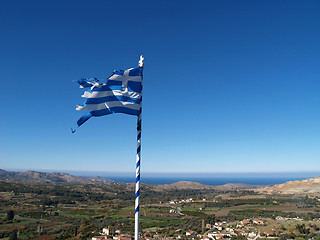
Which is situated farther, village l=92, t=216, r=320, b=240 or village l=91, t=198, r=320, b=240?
village l=91, t=198, r=320, b=240

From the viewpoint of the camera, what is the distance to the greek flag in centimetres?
659

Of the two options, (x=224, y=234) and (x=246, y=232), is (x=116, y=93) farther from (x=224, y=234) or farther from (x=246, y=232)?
(x=246, y=232)

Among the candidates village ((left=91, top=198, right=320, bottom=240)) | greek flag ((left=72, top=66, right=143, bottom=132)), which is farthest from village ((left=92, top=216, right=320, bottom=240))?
greek flag ((left=72, top=66, right=143, bottom=132))

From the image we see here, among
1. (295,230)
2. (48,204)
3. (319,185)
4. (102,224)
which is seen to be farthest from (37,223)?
(319,185)

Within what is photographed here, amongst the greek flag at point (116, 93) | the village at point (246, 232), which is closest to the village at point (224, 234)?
the village at point (246, 232)

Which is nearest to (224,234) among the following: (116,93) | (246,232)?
(246,232)

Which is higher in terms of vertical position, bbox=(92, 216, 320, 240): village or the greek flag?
the greek flag

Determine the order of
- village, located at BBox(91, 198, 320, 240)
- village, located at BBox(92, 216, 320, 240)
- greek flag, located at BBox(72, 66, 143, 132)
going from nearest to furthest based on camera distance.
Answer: greek flag, located at BBox(72, 66, 143, 132)
village, located at BBox(92, 216, 320, 240)
village, located at BBox(91, 198, 320, 240)

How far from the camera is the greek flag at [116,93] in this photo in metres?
6.59

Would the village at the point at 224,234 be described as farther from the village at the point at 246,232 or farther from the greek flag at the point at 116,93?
the greek flag at the point at 116,93

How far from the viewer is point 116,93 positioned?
22.1 feet

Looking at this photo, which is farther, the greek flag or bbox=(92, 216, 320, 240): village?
bbox=(92, 216, 320, 240): village

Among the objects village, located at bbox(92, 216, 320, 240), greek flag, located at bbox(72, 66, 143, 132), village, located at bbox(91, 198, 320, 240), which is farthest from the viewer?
village, located at bbox(91, 198, 320, 240)

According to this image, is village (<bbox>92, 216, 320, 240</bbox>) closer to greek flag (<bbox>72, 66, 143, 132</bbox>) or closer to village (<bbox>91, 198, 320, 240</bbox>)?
village (<bbox>91, 198, 320, 240</bbox>)
